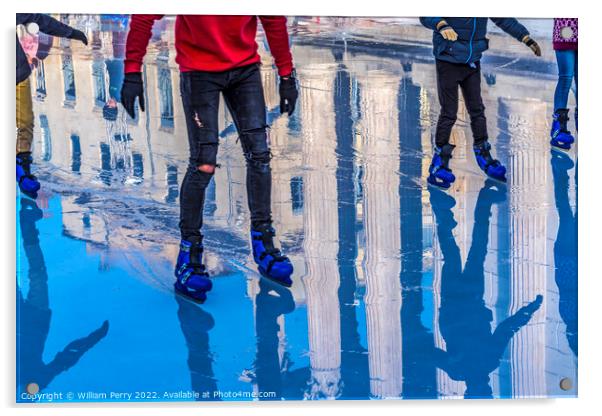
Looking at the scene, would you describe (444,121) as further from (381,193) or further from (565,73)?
(565,73)

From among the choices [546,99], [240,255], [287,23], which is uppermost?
[287,23]

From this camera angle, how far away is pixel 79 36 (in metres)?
4.68

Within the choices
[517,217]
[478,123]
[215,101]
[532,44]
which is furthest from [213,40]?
[517,217]

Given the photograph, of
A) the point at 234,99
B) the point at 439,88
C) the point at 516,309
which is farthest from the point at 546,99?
the point at 234,99

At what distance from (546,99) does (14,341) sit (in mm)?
2443

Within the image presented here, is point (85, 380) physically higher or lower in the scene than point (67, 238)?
lower

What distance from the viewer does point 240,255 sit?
478 centimetres

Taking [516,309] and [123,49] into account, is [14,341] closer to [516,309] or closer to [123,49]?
[123,49]

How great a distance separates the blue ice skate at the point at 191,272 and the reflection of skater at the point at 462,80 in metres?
1.03

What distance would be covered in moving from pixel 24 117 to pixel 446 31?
178cm

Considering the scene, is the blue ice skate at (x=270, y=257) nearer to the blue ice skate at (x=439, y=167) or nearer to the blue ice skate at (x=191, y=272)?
the blue ice skate at (x=191, y=272)

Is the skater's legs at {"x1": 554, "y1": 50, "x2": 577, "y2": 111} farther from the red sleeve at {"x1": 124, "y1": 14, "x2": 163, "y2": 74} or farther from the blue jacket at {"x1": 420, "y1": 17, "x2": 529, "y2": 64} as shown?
the red sleeve at {"x1": 124, "y1": 14, "x2": 163, "y2": 74}

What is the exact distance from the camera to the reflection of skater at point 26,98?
4637mm

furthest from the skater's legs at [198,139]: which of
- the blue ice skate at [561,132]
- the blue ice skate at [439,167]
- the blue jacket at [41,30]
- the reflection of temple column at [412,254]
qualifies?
the blue ice skate at [561,132]
